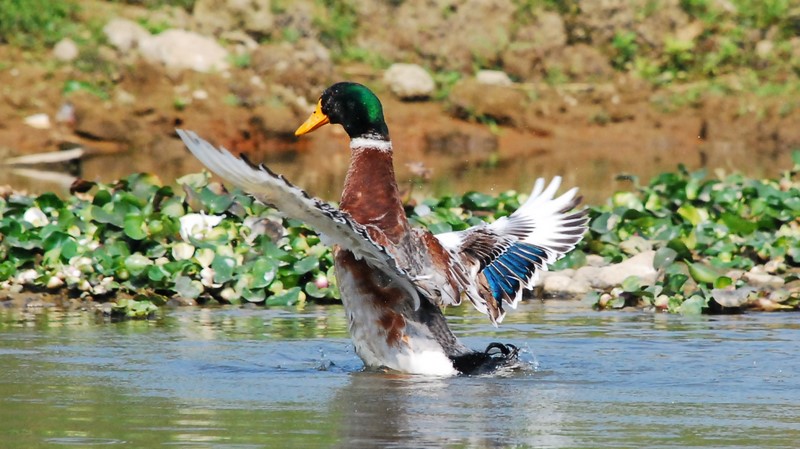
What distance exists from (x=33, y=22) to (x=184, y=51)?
7.96ft

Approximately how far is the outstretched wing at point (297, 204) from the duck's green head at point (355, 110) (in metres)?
0.71

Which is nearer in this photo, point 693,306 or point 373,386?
point 373,386

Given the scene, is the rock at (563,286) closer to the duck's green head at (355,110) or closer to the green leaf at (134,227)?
the green leaf at (134,227)

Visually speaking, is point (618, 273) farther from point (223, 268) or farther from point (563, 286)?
point (223, 268)

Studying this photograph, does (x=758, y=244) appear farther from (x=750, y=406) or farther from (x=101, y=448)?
(x=101, y=448)

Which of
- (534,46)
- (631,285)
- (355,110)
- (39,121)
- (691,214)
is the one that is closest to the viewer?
(355,110)

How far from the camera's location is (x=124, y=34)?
24.1 meters

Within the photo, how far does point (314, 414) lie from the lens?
224 inches

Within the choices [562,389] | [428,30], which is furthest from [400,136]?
[562,389]

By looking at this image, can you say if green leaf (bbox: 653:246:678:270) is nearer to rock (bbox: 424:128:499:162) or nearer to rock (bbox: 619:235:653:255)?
rock (bbox: 619:235:653:255)

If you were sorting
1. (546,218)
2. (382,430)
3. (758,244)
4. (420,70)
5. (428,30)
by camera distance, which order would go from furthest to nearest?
1. (428,30)
2. (420,70)
3. (758,244)
4. (546,218)
5. (382,430)

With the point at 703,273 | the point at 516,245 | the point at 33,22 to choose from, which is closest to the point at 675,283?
the point at 703,273

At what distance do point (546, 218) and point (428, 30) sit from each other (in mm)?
19384

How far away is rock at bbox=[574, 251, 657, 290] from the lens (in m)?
9.50
